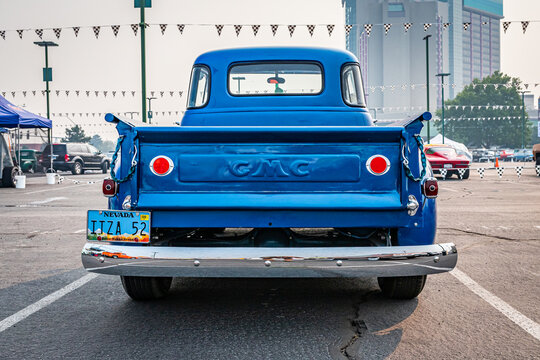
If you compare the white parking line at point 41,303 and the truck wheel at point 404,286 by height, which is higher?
the truck wheel at point 404,286

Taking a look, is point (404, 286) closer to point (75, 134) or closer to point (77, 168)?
point (77, 168)

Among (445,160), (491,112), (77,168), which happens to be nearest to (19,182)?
(77,168)

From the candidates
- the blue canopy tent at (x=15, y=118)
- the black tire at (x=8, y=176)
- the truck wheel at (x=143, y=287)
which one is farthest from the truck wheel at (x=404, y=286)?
the black tire at (x=8, y=176)

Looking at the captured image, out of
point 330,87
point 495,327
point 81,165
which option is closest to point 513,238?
point 330,87

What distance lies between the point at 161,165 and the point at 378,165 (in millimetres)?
1505

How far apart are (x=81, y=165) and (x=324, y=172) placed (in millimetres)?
32418

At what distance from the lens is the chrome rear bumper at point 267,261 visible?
3.71m

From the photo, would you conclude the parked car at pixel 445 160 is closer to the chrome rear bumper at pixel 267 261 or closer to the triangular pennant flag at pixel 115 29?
the triangular pennant flag at pixel 115 29

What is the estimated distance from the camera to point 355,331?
3973mm

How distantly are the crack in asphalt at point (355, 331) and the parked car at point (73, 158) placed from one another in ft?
98.9

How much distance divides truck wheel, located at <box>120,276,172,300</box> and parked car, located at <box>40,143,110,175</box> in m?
29.3

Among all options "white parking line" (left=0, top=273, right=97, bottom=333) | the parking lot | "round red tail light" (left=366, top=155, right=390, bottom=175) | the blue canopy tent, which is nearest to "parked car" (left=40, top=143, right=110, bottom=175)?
Answer: the blue canopy tent

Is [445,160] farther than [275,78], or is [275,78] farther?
[445,160]

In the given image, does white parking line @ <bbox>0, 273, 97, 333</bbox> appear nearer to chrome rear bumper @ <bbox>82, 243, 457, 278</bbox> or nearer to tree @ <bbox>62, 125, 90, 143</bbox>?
chrome rear bumper @ <bbox>82, 243, 457, 278</bbox>
